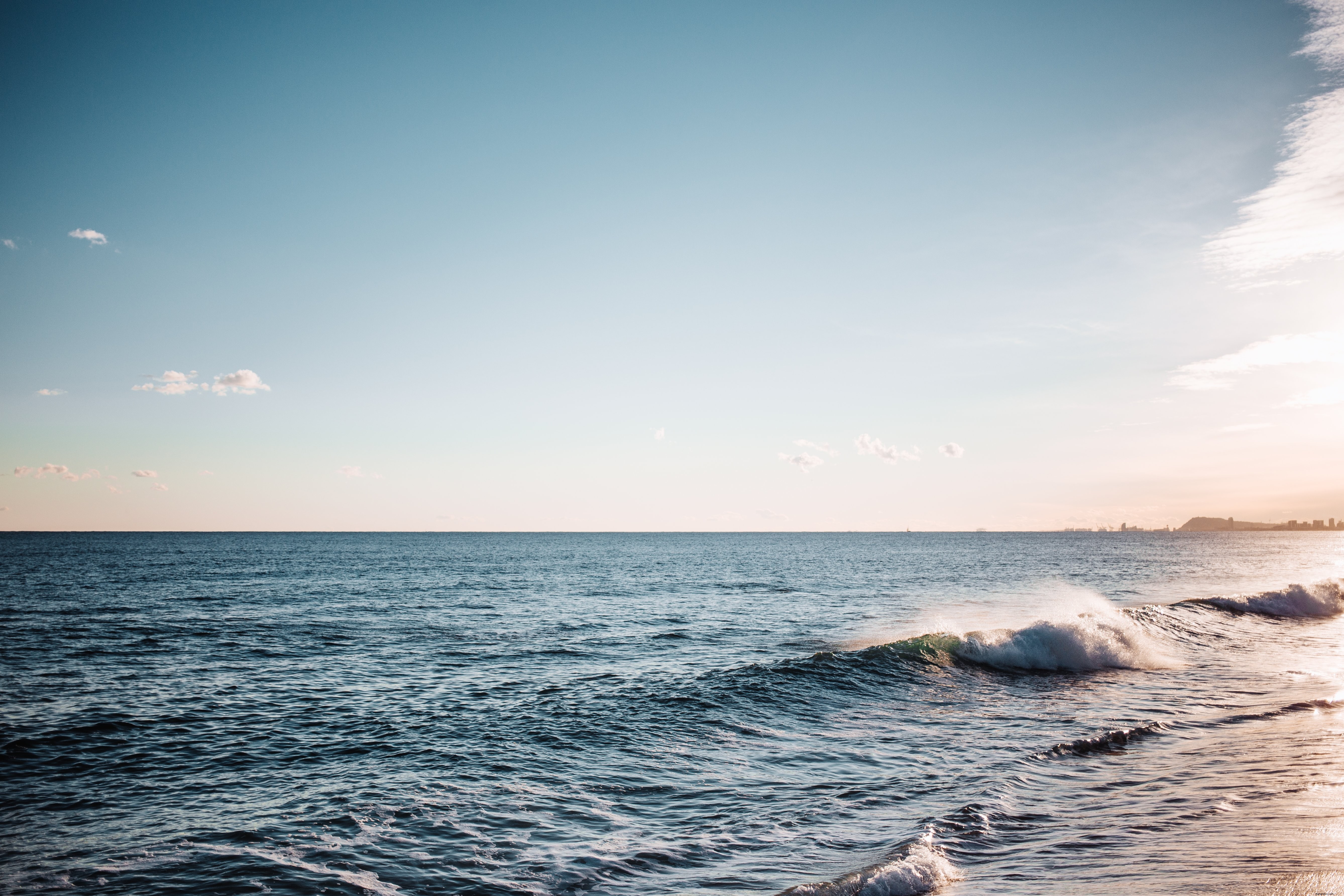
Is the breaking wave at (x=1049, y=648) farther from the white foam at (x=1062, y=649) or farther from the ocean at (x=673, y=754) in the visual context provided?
the ocean at (x=673, y=754)

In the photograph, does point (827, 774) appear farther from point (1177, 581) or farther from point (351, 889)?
point (1177, 581)

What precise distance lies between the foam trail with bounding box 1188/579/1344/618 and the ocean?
1058 millimetres

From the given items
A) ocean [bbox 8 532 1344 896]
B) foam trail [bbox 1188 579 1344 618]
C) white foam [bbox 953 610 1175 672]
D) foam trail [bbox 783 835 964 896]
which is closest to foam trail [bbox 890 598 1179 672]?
white foam [bbox 953 610 1175 672]

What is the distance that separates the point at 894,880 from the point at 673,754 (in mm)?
6720

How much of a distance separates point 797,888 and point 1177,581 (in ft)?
239

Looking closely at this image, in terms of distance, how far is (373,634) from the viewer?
31125mm

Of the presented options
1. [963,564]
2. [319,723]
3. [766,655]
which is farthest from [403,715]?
[963,564]

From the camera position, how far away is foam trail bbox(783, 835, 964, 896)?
875cm

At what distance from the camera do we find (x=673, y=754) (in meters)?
14.9

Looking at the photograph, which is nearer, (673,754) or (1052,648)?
(673,754)

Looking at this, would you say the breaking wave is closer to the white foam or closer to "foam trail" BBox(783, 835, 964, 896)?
the white foam

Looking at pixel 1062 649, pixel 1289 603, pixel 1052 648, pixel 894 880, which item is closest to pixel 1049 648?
pixel 1052 648

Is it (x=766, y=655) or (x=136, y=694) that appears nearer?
(x=136, y=694)

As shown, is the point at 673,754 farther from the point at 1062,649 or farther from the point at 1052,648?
the point at 1062,649
